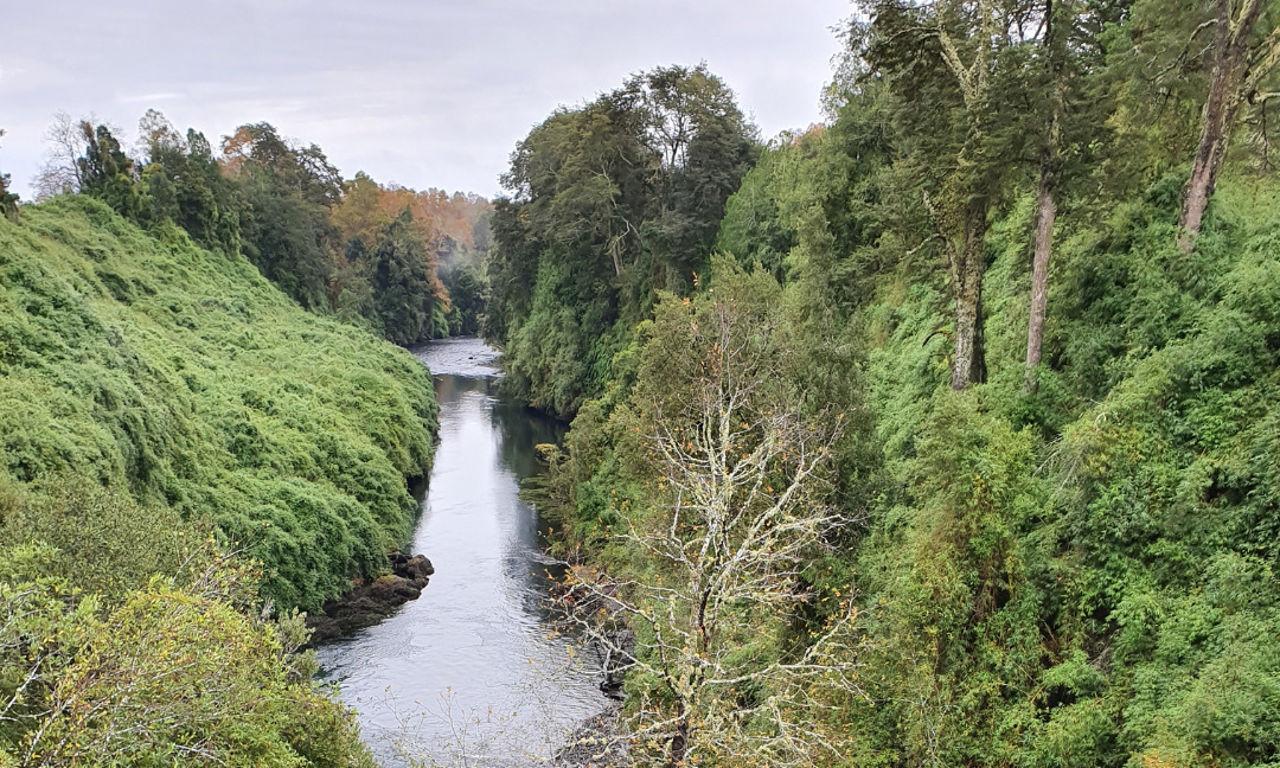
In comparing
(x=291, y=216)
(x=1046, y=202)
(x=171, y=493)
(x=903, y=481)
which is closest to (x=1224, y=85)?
(x=1046, y=202)

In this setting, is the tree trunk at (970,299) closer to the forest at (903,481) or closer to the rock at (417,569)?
the forest at (903,481)

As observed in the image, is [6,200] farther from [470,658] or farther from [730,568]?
[730,568]

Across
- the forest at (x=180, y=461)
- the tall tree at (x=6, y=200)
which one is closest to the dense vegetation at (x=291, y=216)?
the forest at (x=180, y=461)

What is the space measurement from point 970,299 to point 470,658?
1785 cm

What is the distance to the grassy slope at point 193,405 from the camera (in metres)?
23.5

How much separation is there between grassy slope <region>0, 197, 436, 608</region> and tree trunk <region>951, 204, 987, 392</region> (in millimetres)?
19849

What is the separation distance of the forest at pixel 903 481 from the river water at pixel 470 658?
252cm

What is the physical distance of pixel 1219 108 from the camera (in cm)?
1441

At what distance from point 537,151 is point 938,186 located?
143ft

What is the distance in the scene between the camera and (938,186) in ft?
59.7

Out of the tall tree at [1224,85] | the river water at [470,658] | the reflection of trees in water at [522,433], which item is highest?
the tall tree at [1224,85]

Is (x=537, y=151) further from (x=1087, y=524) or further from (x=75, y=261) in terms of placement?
(x=1087, y=524)

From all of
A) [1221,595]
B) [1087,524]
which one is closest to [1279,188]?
[1087,524]

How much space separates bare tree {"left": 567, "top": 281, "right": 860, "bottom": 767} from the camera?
34.8 feet
